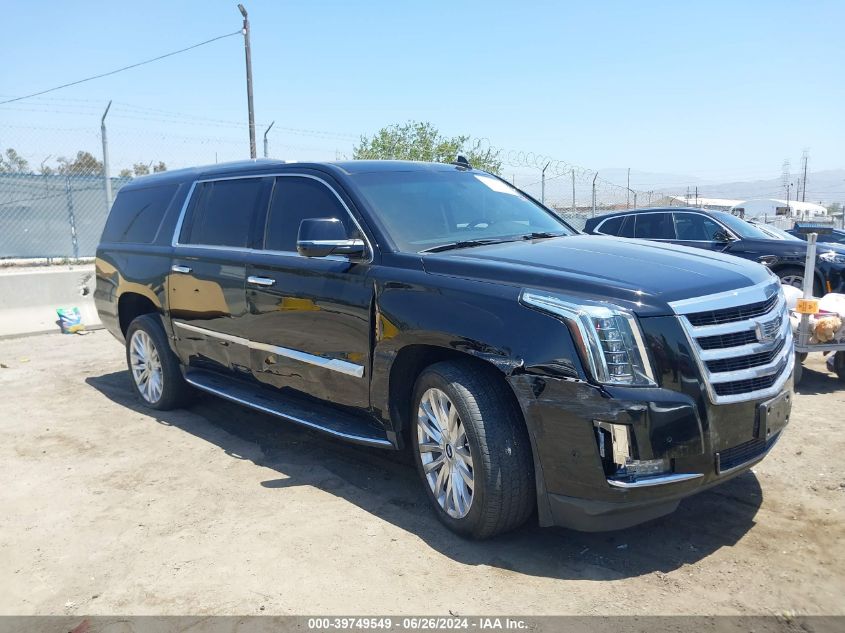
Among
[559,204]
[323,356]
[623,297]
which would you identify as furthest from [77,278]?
[559,204]

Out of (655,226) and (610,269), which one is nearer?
(610,269)

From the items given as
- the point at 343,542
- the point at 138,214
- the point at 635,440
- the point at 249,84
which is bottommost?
the point at 343,542

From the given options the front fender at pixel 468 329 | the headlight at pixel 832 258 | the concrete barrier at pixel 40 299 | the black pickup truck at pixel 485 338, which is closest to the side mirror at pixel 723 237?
the headlight at pixel 832 258

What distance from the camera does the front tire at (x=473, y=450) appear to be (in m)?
3.39

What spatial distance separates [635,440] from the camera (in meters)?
3.07

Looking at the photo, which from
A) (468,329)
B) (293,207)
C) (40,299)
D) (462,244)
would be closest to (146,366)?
(293,207)

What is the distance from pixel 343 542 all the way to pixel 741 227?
29.0 ft

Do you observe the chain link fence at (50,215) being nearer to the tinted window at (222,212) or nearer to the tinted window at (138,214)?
the tinted window at (138,214)

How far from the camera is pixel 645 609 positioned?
9.94 ft

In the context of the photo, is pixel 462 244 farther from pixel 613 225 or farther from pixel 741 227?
pixel 613 225

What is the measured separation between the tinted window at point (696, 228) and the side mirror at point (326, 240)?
26.0ft

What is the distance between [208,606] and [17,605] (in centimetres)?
91

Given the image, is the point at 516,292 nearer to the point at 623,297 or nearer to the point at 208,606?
the point at 623,297

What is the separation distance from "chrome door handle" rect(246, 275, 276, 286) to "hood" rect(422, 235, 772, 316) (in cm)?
132
